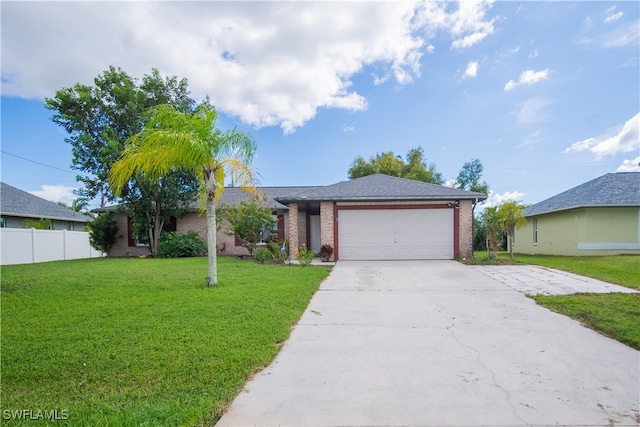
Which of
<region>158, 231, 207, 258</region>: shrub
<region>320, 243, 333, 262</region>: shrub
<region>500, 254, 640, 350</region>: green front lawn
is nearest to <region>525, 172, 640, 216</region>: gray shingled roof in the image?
<region>500, 254, 640, 350</region>: green front lawn

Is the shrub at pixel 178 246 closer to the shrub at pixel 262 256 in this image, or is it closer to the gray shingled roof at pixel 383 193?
the shrub at pixel 262 256

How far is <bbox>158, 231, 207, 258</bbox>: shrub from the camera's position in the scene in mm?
16031

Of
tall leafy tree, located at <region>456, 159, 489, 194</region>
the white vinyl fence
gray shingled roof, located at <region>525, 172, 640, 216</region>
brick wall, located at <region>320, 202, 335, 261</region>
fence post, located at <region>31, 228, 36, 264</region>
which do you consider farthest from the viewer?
tall leafy tree, located at <region>456, 159, 489, 194</region>

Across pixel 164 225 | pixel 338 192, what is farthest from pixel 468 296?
pixel 164 225

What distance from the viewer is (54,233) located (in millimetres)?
16703

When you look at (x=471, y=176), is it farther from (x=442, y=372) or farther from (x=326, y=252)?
(x=442, y=372)

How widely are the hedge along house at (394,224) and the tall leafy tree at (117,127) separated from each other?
712 cm

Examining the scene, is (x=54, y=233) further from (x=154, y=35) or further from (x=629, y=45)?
(x=629, y=45)

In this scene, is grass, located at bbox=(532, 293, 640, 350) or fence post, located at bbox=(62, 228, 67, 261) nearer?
grass, located at bbox=(532, 293, 640, 350)

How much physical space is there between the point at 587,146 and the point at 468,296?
16377 mm

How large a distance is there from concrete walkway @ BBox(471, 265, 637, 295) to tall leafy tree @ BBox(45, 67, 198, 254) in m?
14.2

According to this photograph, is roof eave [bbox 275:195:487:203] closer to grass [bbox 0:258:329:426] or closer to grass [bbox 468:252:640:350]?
grass [bbox 468:252:640:350]

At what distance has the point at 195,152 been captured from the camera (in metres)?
6.94

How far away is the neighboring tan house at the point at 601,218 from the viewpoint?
15664 millimetres
